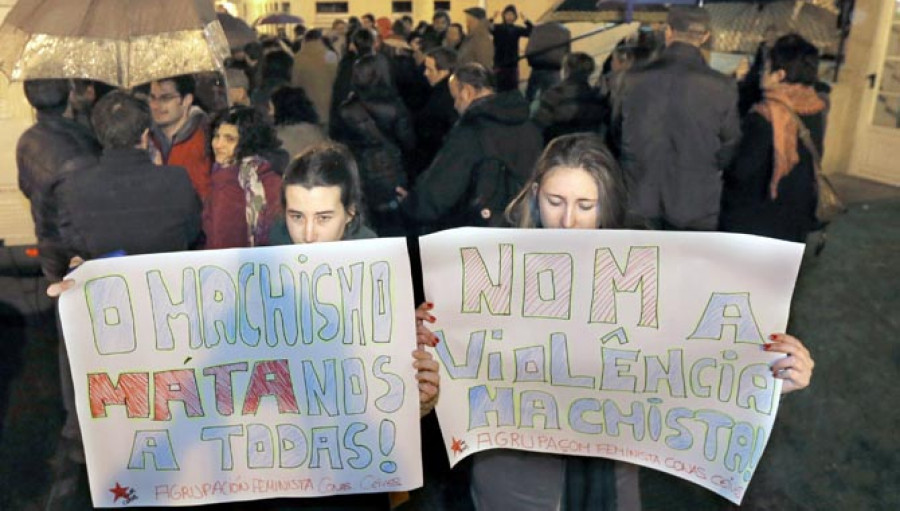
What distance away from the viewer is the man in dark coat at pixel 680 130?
436cm

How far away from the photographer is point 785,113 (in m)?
4.38

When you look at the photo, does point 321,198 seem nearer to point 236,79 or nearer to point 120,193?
point 120,193

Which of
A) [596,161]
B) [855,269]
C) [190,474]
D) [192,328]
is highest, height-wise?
[596,161]

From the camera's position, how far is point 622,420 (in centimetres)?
204

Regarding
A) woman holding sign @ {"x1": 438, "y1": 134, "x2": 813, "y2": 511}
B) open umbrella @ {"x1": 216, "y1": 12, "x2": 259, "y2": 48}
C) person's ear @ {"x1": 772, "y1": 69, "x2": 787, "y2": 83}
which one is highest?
open umbrella @ {"x1": 216, "y1": 12, "x2": 259, "y2": 48}

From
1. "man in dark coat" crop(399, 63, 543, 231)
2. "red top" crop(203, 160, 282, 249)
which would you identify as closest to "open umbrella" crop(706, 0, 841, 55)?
"man in dark coat" crop(399, 63, 543, 231)

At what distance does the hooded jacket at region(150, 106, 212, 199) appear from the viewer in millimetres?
4012

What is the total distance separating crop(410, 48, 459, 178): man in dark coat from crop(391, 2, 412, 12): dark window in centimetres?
1738

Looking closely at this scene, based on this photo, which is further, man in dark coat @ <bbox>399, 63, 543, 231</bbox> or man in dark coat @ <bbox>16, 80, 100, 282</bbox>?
man in dark coat @ <bbox>399, 63, 543, 231</bbox>

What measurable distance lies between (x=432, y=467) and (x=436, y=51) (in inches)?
143

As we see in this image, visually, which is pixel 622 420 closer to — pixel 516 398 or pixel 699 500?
pixel 516 398

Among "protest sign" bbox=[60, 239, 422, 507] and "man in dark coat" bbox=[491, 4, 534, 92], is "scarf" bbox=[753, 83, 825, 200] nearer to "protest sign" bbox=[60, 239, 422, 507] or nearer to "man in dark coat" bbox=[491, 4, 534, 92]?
"protest sign" bbox=[60, 239, 422, 507]

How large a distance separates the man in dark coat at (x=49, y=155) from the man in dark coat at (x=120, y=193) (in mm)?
120

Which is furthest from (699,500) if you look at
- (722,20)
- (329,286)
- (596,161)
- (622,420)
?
(722,20)
